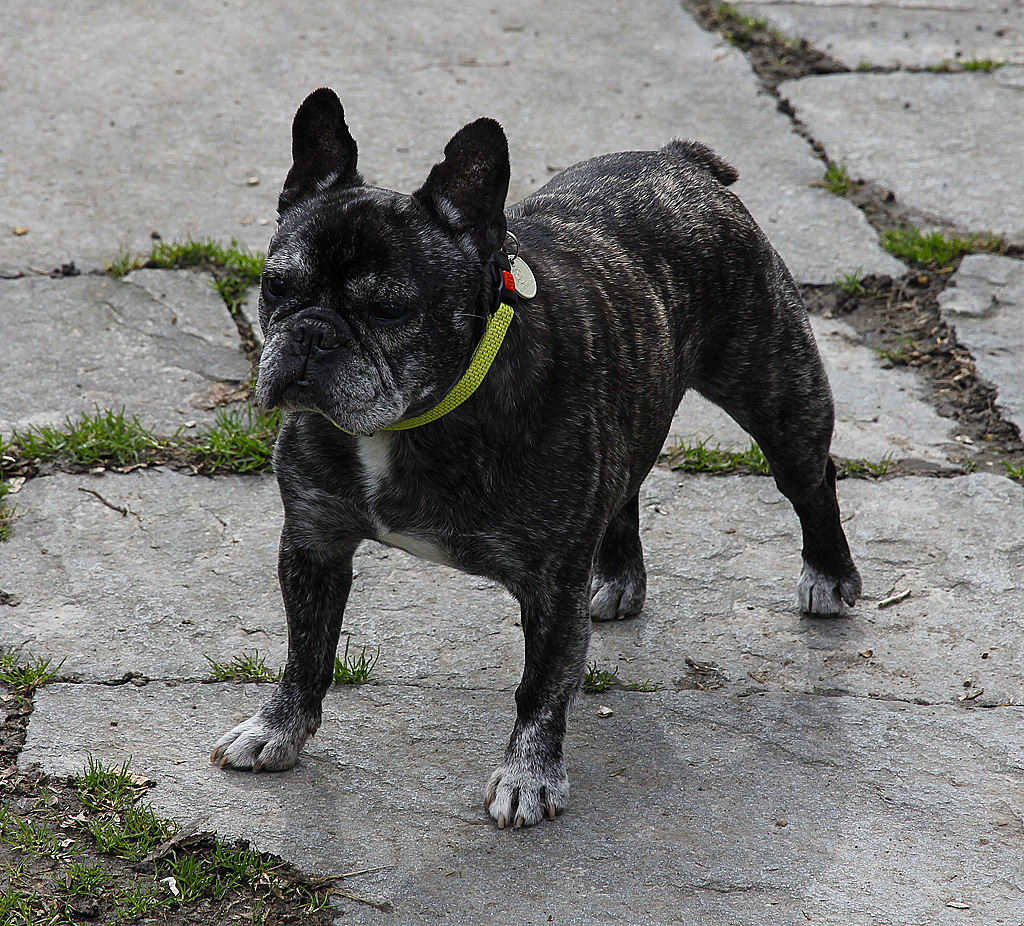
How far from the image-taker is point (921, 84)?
320 inches

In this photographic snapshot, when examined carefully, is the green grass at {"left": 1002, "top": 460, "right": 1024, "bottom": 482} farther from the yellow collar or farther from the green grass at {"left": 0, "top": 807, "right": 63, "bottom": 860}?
the green grass at {"left": 0, "top": 807, "right": 63, "bottom": 860}

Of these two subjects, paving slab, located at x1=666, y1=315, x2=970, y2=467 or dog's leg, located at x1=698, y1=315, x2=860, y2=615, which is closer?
dog's leg, located at x1=698, y1=315, x2=860, y2=615

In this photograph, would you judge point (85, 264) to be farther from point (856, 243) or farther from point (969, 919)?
point (969, 919)

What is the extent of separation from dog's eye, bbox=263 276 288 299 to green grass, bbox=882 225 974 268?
427 centimetres

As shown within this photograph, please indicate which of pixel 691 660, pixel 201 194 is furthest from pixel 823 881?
pixel 201 194

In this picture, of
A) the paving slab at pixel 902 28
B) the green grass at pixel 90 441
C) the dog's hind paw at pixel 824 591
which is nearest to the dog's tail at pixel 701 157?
the dog's hind paw at pixel 824 591

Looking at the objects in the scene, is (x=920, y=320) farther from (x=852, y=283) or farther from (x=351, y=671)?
(x=351, y=671)

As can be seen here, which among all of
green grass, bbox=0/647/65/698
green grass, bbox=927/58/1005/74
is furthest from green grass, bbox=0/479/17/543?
green grass, bbox=927/58/1005/74

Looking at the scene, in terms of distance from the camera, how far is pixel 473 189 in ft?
9.97

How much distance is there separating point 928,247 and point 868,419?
1419 millimetres

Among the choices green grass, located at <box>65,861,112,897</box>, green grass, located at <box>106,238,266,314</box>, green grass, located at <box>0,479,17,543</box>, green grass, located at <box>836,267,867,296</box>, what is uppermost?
green grass, located at <box>836,267,867,296</box>

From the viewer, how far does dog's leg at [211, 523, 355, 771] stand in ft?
11.4

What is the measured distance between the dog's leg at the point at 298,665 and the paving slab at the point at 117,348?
185 cm

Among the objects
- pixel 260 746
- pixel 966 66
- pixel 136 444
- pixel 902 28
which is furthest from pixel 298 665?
pixel 902 28
